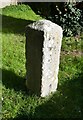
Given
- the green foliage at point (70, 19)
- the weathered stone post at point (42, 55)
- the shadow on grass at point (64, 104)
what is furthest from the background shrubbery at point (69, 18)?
the weathered stone post at point (42, 55)

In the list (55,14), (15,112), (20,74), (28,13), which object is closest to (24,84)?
(20,74)

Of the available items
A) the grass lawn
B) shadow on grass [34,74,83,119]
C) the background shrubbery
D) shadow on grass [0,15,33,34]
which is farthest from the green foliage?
shadow on grass [34,74,83,119]

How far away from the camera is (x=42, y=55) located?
5.54m

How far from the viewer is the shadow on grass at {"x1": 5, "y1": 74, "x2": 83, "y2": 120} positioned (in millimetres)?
5672

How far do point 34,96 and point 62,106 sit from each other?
58cm

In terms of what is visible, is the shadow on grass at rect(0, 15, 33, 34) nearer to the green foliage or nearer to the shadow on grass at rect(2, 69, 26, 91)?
the green foliage

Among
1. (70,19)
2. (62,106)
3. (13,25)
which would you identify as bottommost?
(62,106)

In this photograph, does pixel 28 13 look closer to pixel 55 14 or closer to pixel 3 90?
pixel 55 14

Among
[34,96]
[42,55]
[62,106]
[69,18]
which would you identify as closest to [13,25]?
[69,18]

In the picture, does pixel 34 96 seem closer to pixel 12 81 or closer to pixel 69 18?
pixel 12 81

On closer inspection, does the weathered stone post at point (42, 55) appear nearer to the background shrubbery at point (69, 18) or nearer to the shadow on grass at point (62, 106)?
the shadow on grass at point (62, 106)

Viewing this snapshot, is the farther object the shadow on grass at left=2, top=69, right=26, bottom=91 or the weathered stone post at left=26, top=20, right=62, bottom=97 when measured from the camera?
the shadow on grass at left=2, top=69, right=26, bottom=91

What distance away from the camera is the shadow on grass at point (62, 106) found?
5.67 m

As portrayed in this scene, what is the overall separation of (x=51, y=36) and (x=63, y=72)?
5.89 ft
